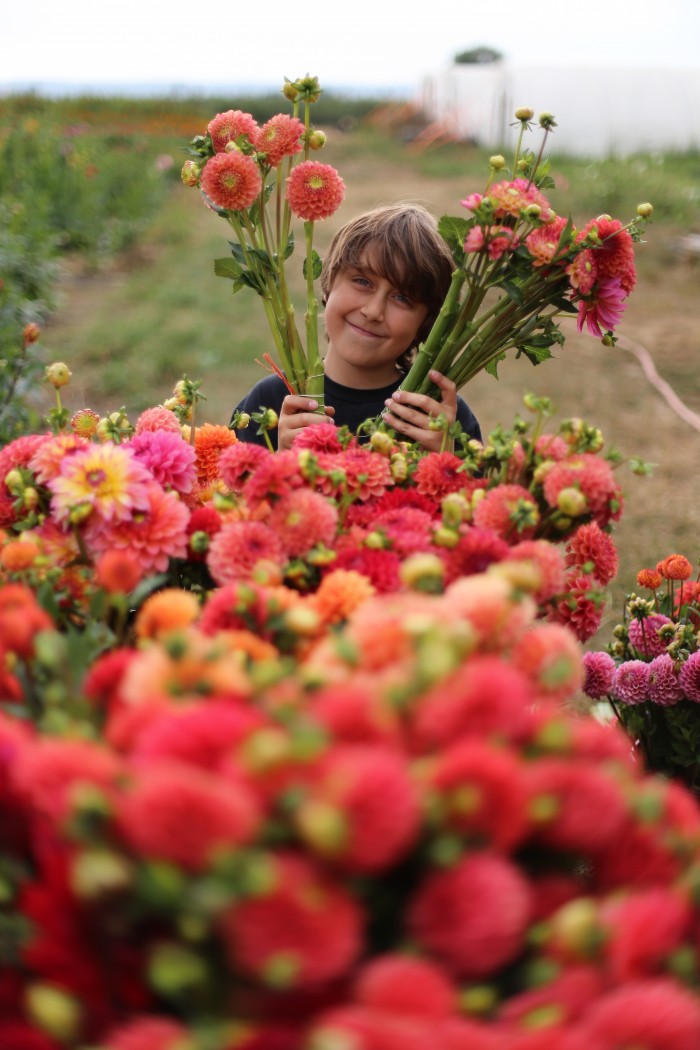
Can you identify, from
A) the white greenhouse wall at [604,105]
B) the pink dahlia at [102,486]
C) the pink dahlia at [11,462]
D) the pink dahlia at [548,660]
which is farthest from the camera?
the white greenhouse wall at [604,105]

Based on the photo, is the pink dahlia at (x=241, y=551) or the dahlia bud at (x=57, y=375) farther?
the dahlia bud at (x=57, y=375)

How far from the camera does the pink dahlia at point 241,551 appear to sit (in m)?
0.96

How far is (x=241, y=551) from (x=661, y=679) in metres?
0.85

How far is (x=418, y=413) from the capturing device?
150 cm

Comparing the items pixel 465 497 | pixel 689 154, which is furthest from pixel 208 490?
pixel 689 154

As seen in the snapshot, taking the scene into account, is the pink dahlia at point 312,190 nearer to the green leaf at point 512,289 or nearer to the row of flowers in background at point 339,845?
the green leaf at point 512,289

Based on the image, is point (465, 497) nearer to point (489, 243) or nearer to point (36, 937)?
point (489, 243)

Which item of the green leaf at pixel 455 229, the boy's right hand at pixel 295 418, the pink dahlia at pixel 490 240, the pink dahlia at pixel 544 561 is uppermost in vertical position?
the green leaf at pixel 455 229

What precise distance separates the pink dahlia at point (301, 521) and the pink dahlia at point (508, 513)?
0.16 m

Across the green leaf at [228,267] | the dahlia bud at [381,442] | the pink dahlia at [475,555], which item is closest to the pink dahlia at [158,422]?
the dahlia bud at [381,442]

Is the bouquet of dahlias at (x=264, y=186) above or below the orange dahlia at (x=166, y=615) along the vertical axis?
above

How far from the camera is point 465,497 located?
1104mm

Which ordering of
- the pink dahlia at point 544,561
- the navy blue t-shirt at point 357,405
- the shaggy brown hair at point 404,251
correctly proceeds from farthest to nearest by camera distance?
1. the navy blue t-shirt at point 357,405
2. the shaggy brown hair at point 404,251
3. the pink dahlia at point 544,561

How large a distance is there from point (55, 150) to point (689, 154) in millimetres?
8737
